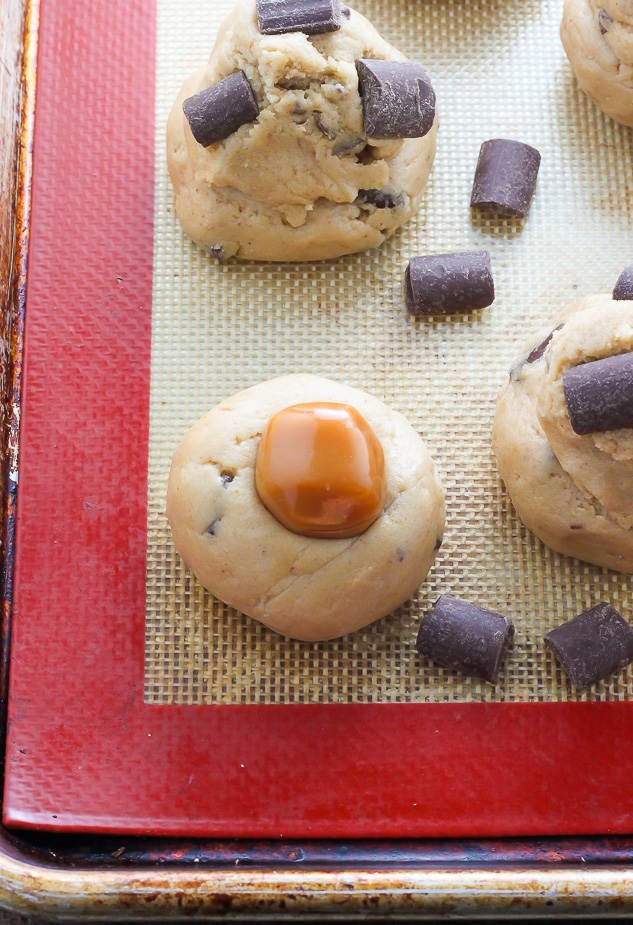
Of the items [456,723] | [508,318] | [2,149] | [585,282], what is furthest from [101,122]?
[456,723]

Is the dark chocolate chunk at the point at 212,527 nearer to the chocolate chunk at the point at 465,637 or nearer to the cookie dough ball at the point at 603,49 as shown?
the chocolate chunk at the point at 465,637

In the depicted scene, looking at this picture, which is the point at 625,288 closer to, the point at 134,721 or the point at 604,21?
the point at 604,21

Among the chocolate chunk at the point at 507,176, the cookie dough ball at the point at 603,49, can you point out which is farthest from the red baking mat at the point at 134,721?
the cookie dough ball at the point at 603,49

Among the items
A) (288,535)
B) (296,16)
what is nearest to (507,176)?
(296,16)

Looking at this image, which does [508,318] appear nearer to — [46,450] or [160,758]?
[46,450]

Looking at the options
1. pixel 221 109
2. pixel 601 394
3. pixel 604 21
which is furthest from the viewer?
pixel 604 21
